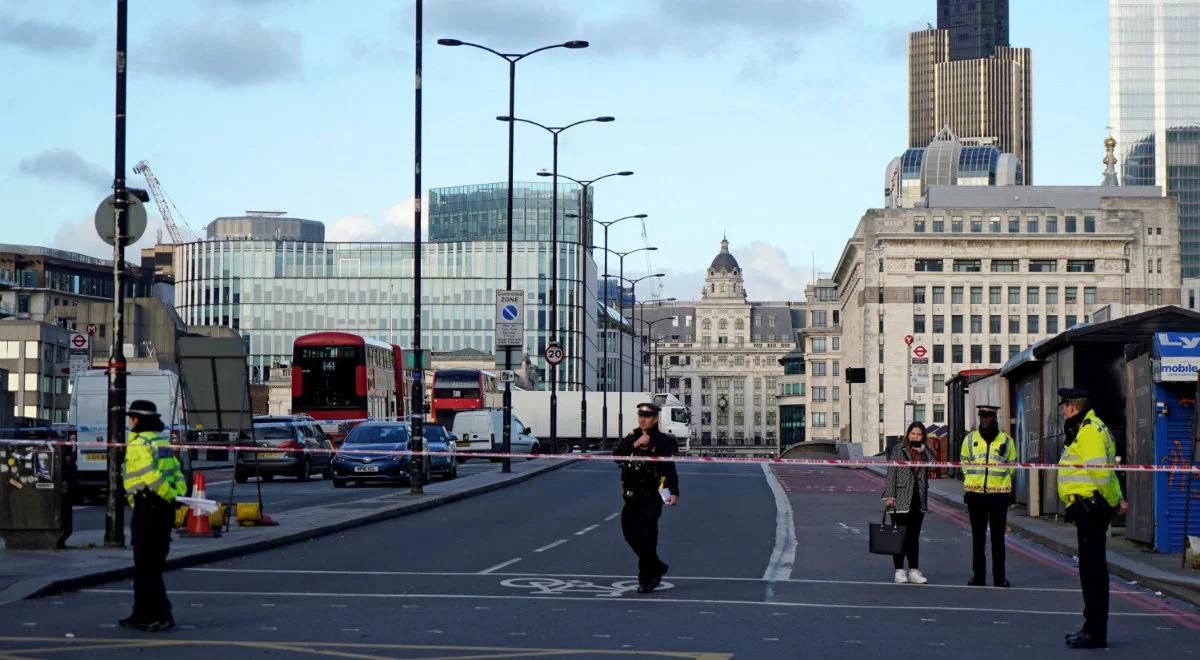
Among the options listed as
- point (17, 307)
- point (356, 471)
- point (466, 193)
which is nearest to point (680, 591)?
point (356, 471)

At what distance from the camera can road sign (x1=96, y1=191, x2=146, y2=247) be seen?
1902 centimetres

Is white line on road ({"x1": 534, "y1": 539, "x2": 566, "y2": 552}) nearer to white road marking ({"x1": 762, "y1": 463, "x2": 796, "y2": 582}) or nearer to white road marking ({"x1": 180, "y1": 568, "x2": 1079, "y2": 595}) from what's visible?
white road marking ({"x1": 762, "y1": 463, "x2": 796, "y2": 582})

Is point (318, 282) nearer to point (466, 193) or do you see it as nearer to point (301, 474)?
point (466, 193)

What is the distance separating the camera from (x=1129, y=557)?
18875 millimetres

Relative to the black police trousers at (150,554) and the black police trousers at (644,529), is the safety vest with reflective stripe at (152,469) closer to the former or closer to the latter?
the black police trousers at (150,554)

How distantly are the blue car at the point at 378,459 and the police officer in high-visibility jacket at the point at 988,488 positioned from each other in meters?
22.2

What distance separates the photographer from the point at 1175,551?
63.6ft

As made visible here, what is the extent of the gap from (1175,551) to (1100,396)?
21.7 feet

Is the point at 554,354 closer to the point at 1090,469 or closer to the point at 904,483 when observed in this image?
the point at 904,483

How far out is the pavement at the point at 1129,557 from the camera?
15.6m

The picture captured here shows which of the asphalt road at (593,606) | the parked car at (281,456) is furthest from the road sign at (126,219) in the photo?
the parked car at (281,456)

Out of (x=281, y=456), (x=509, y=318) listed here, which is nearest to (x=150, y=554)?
(x=281, y=456)

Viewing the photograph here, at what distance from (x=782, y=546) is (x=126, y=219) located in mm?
8765

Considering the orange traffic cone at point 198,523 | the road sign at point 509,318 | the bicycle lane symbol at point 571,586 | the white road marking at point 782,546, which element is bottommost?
the white road marking at point 782,546
